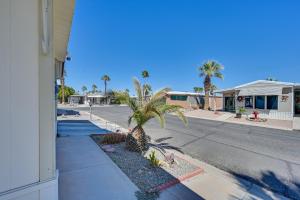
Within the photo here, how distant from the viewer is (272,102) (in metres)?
20.8

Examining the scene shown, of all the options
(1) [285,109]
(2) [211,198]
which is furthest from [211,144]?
(1) [285,109]

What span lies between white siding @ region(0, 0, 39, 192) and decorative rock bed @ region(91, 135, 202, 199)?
2.44 metres

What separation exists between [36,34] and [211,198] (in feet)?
14.3

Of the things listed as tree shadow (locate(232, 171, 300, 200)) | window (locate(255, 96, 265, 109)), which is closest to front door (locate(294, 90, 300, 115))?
window (locate(255, 96, 265, 109))

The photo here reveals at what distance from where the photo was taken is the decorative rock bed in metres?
4.02

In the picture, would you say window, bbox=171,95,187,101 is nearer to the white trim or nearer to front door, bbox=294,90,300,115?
front door, bbox=294,90,300,115

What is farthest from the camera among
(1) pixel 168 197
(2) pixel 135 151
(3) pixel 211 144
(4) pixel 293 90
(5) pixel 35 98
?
(4) pixel 293 90

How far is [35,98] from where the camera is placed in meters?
2.02

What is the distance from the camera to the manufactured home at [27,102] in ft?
5.97

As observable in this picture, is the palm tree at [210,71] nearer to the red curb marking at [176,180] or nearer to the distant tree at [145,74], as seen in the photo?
the red curb marking at [176,180]

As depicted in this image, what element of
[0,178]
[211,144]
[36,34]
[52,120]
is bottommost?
[211,144]

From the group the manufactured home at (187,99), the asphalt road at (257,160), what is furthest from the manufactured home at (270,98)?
the asphalt road at (257,160)

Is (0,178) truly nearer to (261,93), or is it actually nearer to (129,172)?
(129,172)

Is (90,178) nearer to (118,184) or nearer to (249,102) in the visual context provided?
(118,184)
